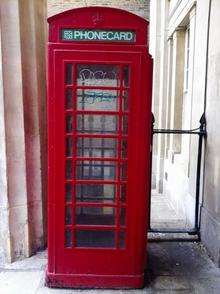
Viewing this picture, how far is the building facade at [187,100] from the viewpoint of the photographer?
176 inches

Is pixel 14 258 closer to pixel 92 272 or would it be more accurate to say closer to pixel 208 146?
pixel 92 272

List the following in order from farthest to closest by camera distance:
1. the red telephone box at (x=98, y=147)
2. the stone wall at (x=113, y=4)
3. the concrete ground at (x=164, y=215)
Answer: the stone wall at (x=113, y=4)
the concrete ground at (x=164, y=215)
the red telephone box at (x=98, y=147)

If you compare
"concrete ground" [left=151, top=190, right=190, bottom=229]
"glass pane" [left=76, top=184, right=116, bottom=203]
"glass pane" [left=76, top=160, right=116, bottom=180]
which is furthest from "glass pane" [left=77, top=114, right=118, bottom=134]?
"concrete ground" [left=151, top=190, right=190, bottom=229]

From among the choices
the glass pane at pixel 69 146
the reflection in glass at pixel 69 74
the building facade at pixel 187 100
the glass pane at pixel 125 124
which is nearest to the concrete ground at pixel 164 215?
the building facade at pixel 187 100

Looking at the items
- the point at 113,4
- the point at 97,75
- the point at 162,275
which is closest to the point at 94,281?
the point at 162,275

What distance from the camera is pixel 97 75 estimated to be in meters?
3.53

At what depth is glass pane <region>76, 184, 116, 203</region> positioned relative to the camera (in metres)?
3.72

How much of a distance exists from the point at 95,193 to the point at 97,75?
1094mm

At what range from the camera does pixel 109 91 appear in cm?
357

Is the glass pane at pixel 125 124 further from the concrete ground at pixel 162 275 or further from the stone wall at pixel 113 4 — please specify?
the stone wall at pixel 113 4

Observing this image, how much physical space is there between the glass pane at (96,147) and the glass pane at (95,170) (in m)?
0.08

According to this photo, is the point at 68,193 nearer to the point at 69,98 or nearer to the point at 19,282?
the point at 69,98

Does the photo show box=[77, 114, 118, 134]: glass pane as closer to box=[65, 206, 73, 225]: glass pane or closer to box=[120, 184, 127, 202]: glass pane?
box=[120, 184, 127, 202]: glass pane

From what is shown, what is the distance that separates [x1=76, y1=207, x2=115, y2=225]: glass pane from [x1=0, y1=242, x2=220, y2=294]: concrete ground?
2.07ft
